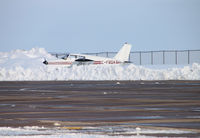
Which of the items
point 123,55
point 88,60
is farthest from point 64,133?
point 123,55

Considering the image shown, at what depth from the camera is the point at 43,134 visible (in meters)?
12.3

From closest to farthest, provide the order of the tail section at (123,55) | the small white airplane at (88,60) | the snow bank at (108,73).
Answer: the snow bank at (108,73) < the small white airplane at (88,60) < the tail section at (123,55)

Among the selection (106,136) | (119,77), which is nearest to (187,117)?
(106,136)

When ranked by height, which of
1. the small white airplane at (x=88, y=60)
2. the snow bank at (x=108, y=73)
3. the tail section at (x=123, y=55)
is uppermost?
the tail section at (x=123, y=55)

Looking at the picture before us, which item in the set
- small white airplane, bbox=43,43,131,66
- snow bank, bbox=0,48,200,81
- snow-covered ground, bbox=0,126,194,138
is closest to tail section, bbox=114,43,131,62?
small white airplane, bbox=43,43,131,66

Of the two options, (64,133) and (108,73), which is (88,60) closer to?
(108,73)

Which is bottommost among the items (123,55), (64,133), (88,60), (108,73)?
(64,133)

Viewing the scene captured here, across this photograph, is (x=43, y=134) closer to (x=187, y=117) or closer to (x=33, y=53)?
(x=187, y=117)

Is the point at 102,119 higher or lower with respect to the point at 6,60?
lower

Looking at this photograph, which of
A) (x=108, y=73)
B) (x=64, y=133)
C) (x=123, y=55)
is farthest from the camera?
(x=123, y=55)

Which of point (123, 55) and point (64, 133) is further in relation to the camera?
point (123, 55)

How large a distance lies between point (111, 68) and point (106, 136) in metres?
45.1

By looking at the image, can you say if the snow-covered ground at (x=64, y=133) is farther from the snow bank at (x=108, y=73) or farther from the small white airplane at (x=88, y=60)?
the small white airplane at (x=88, y=60)

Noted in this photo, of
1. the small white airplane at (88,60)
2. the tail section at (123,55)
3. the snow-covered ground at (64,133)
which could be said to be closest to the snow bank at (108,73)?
the small white airplane at (88,60)
